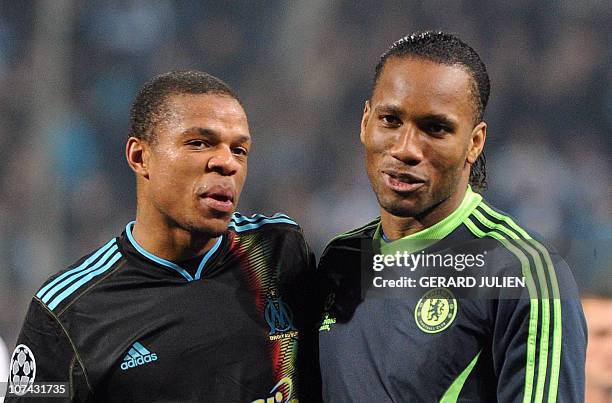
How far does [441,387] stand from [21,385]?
1.17 metres

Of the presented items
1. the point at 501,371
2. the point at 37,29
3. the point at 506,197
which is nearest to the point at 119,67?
the point at 37,29

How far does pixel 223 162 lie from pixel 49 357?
722mm

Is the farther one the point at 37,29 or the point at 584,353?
the point at 37,29

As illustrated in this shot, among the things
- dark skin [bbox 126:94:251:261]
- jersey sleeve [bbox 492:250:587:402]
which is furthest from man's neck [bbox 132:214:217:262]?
jersey sleeve [bbox 492:250:587:402]

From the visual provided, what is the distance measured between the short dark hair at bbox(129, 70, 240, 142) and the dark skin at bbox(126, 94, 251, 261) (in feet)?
0.07

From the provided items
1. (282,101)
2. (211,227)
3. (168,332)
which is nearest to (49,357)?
(168,332)

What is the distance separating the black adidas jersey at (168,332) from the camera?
229 centimetres

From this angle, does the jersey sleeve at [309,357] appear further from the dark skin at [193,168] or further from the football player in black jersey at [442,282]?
the dark skin at [193,168]

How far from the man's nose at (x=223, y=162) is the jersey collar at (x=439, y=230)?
0.52m

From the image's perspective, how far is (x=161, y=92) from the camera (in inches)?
94.0

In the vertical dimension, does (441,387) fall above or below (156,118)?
below

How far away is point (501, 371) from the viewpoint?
208 cm

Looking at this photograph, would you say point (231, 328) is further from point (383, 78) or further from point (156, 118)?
point (383, 78)

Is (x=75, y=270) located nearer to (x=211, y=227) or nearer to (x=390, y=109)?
(x=211, y=227)
